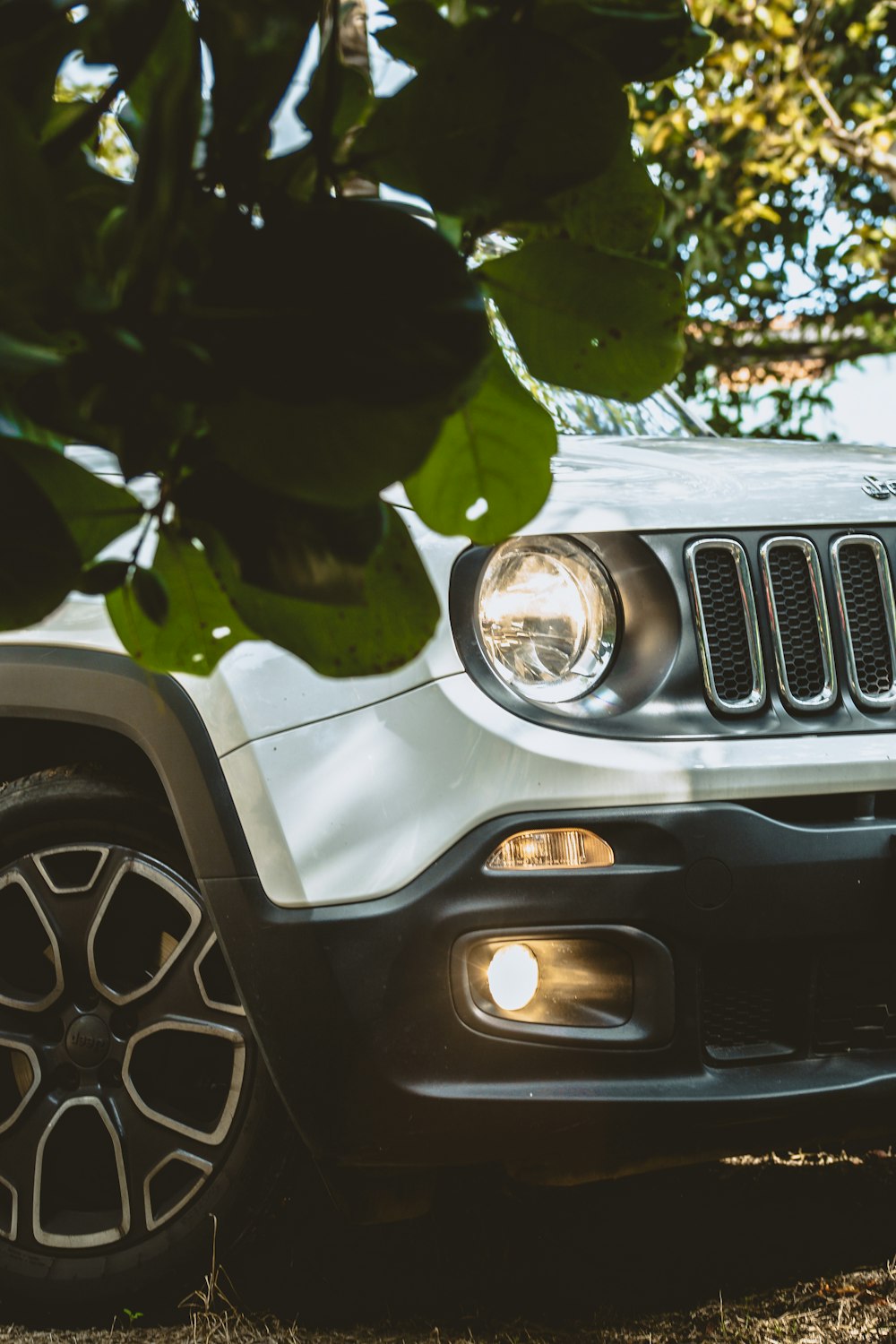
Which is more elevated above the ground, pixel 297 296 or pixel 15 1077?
pixel 297 296

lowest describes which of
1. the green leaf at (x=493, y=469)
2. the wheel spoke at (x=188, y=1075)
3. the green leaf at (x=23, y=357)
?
the wheel spoke at (x=188, y=1075)

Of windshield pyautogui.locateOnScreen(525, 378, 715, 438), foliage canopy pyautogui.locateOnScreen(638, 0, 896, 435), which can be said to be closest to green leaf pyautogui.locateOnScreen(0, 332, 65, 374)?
windshield pyautogui.locateOnScreen(525, 378, 715, 438)

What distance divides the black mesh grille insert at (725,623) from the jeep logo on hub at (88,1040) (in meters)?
1.16

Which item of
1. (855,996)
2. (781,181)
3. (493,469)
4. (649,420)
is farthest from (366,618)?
(781,181)

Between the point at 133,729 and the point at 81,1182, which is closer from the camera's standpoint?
the point at 133,729

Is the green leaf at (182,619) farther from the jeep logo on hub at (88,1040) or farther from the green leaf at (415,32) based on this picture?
the jeep logo on hub at (88,1040)

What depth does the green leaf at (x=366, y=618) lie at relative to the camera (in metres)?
0.50

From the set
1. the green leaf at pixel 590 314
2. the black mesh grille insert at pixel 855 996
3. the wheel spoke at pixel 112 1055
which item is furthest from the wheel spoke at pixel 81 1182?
the green leaf at pixel 590 314

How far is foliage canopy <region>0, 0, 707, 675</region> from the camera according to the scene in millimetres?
389

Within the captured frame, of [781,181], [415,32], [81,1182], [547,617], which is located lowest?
[81,1182]

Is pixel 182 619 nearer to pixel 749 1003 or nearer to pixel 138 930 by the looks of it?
pixel 749 1003

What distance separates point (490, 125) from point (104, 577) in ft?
0.69

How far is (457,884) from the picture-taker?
74.6 inches

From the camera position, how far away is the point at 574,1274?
2355mm
